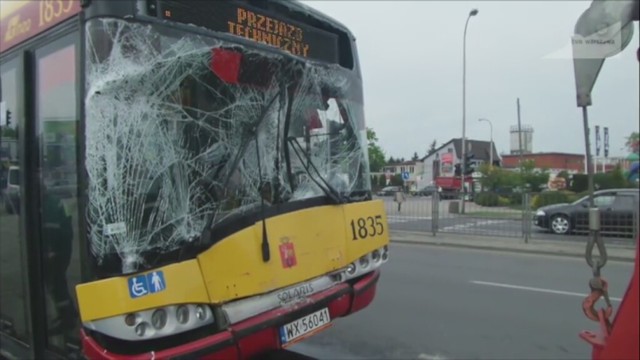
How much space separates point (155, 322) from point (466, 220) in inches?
558

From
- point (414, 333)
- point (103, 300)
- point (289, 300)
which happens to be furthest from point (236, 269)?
point (414, 333)

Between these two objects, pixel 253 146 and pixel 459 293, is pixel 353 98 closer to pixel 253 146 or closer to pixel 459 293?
pixel 253 146

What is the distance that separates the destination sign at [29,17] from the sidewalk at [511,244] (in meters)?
11.9

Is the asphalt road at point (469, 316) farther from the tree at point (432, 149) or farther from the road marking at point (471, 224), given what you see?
the tree at point (432, 149)

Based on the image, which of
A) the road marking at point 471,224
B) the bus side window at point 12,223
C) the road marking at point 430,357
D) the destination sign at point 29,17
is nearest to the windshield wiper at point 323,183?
the destination sign at point 29,17

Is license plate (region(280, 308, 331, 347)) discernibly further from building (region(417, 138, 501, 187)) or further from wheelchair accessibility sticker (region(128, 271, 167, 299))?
building (region(417, 138, 501, 187))

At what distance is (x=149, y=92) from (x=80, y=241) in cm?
89

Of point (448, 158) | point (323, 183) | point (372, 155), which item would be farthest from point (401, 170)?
point (448, 158)

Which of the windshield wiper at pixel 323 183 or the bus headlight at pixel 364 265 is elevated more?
the windshield wiper at pixel 323 183

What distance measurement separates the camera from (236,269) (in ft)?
10.5

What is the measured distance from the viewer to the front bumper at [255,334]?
2871 millimetres

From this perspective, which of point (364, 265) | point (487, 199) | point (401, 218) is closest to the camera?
point (364, 265)

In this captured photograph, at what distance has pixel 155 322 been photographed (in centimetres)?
284

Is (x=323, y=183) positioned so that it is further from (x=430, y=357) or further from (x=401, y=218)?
(x=401, y=218)
